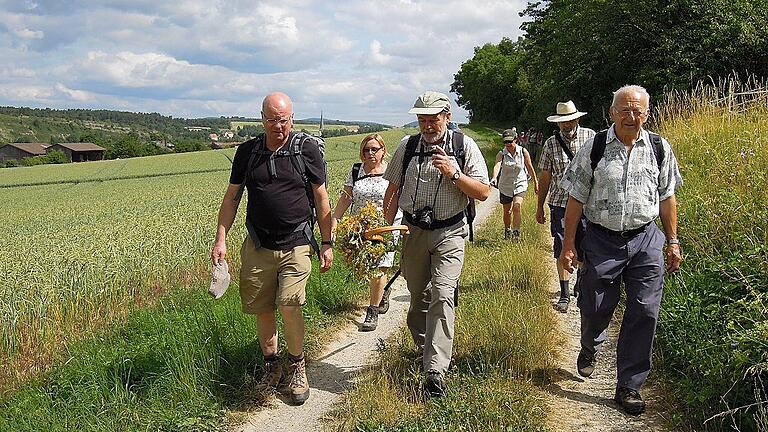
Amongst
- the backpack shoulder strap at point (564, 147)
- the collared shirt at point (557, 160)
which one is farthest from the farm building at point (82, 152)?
the backpack shoulder strap at point (564, 147)

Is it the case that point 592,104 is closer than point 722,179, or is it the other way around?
point 722,179

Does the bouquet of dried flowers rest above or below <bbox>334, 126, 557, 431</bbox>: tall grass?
above

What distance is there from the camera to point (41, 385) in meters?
4.82

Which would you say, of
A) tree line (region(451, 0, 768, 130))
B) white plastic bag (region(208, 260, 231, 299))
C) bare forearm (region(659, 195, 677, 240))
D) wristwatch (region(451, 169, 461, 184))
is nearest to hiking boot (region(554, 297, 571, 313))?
bare forearm (region(659, 195, 677, 240))

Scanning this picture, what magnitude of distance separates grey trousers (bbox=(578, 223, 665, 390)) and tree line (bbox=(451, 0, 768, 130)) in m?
13.6

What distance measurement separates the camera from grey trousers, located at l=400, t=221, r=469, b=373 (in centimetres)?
438

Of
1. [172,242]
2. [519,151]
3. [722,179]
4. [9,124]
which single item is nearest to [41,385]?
[172,242]

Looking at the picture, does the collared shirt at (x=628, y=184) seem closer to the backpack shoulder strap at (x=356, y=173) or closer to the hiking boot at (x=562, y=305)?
the hiking boot at (x=562, y=305)

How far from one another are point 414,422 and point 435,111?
2150 mm

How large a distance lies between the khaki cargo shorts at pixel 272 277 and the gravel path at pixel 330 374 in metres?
0.76

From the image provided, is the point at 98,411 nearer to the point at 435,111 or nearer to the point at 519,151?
the point at 435,111

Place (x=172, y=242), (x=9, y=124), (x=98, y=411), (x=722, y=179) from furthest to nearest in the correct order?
1. (x=9, y=124)
2. (x=172, y=242)
3. (x=722, y=179)
4. (x=98, y=411)

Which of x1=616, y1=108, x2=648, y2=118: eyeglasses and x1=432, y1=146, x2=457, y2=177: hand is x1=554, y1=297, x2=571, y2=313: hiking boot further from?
x1=616, y1=108, x2=648, y2=118: eyeglasses

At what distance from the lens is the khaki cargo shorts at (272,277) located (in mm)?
4602
